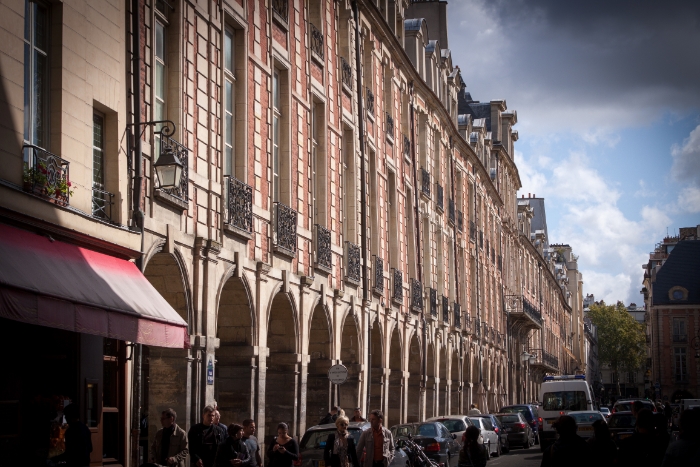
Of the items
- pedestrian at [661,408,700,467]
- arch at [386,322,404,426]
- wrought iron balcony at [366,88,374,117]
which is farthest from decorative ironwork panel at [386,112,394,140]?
pedestrian at [661,408,700,467]

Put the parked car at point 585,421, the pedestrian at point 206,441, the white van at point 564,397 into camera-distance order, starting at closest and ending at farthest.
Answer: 1. the pedestrian at point 206,441
2. the parked car at point 585,421
3. the white van at point 564,397

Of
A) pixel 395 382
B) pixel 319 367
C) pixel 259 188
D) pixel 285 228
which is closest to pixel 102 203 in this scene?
pixel 259 188

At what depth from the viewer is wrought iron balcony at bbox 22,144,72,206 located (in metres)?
13.3

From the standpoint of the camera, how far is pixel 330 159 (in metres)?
26.5

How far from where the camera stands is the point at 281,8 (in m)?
23.2

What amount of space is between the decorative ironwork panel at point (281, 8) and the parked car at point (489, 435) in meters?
12.3

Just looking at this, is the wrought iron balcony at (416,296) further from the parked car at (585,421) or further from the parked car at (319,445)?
the parked car at (319,445)

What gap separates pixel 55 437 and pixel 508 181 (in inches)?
2221

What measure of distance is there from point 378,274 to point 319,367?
550 cm

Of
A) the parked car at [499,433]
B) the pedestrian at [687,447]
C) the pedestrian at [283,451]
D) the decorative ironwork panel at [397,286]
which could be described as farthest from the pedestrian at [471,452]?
the decorative ironwork panel at [397,286]

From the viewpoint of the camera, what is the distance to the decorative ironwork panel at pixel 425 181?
3784 centimetres

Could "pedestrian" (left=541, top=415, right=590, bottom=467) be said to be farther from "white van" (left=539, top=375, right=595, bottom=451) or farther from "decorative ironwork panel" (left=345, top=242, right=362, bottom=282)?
"white van" (left=539, top=375, right=595, bottom=451)

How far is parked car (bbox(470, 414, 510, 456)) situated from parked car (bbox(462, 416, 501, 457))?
131 mm

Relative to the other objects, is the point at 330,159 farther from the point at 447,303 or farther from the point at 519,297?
the point at 519,297
